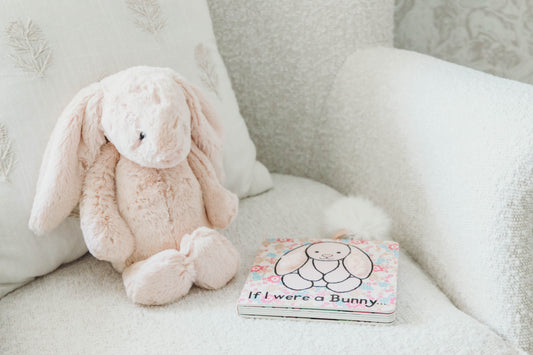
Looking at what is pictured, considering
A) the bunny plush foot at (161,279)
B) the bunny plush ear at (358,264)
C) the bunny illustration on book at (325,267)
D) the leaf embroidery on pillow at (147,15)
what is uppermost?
the leaf embroidery on pillow at (147,15)

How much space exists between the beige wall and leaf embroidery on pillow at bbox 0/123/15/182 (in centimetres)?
93

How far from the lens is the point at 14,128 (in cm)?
75

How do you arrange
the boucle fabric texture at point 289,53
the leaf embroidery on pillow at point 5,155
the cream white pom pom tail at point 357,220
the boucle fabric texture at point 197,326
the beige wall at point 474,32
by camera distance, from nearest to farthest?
the boucle fabric texture at point 197,326 → the leaf embroidery on pillow at point 5,155 → the cream white pom pom tail at point 357,220 → the boucle fabric texture at point 289,53 → the beige wall at point 474,32

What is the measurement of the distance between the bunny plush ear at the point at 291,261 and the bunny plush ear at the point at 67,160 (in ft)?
0.96

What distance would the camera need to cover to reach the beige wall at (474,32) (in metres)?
1.17

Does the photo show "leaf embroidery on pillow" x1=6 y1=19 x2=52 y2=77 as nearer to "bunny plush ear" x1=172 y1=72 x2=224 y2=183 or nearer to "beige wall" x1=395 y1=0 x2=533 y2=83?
"bunny plush ear" x1=172 y1=72 x2=224 y2=183

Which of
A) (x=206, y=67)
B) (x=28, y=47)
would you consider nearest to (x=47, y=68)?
(x=28, y=47)

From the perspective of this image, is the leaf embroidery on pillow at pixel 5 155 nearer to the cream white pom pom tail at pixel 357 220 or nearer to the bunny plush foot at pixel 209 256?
the bunny plush foot at pixel 209 256

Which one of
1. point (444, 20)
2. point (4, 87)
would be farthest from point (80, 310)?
point (444, 20)

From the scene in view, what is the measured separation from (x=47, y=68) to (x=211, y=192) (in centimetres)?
29

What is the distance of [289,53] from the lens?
1077mm

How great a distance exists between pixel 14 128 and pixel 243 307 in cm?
40

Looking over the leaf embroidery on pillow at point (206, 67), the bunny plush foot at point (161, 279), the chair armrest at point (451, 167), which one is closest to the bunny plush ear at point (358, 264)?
the chair armrest at point (451, 167)

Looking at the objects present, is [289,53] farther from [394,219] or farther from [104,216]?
[104,216]
